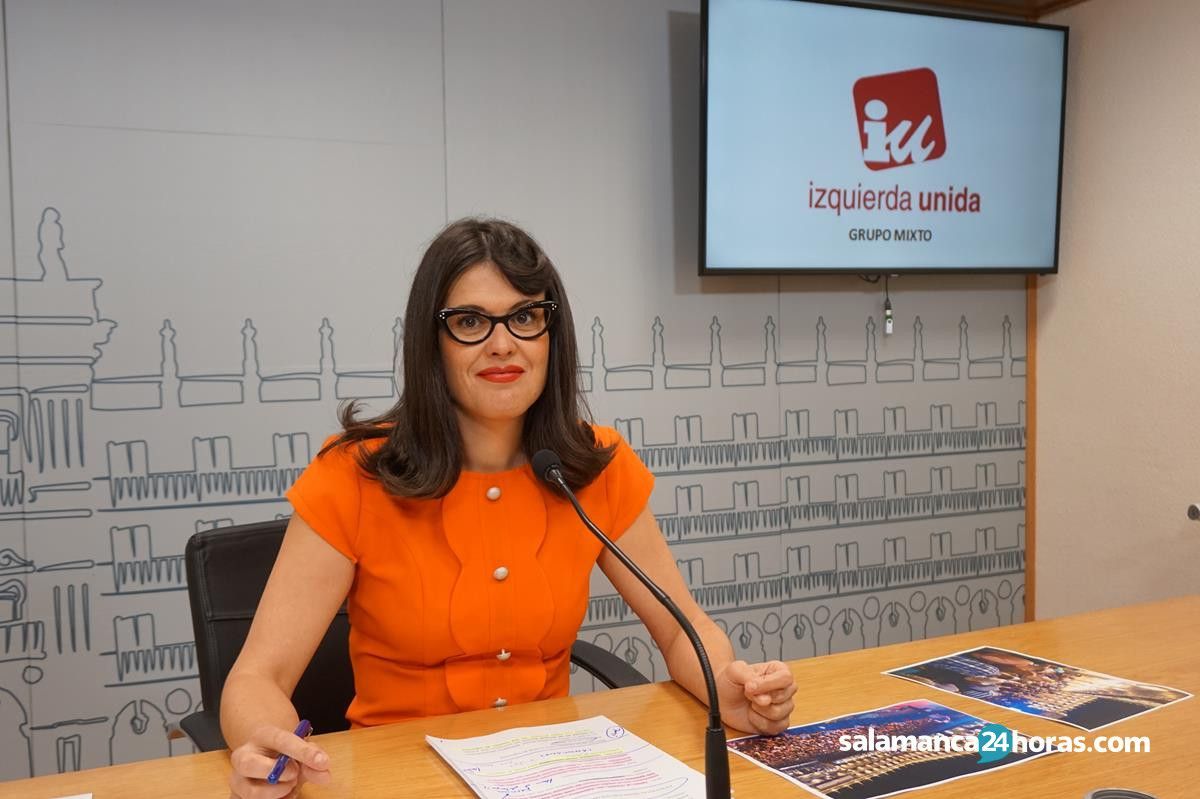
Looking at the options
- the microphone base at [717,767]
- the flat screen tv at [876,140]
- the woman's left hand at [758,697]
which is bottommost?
the woman's left hand at [758,697]

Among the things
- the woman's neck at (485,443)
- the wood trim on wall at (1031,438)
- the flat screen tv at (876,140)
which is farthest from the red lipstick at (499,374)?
the wood trim on wall at (1031,438)

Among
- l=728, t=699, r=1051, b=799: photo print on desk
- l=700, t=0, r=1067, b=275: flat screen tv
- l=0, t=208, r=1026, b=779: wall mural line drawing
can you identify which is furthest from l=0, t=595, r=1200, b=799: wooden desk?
l=700, t=0, r=1067, b=275: flat screen tv

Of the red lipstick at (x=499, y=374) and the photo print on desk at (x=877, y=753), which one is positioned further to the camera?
the red lipstick at (x=499, y=374)

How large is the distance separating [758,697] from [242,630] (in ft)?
2.92

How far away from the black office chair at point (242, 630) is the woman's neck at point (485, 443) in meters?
0.38

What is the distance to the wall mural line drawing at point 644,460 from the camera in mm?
2348

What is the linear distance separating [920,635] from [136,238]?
2622 millimetres

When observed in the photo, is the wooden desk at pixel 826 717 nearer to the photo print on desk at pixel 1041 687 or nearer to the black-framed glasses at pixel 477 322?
the photo print on desk at pixel 1041 687

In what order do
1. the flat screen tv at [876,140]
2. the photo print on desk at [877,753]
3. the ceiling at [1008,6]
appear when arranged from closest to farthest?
the photo print on desk at [877,753] < the flat screen tv at [876,140] < the ceiling at [1008,6]

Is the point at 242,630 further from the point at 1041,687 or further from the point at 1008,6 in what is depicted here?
the point at 1008,6

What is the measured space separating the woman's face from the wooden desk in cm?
45

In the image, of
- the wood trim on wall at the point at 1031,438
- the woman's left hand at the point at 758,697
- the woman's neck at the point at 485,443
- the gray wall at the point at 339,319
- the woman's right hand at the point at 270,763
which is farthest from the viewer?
the wood trim on wall at the point at 1031,438

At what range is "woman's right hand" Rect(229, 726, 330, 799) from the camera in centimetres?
106

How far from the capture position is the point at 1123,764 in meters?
1.21
